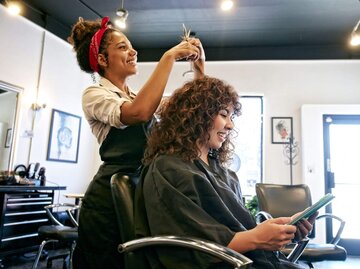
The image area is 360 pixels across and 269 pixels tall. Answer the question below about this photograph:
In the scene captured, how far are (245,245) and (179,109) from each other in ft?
1.91

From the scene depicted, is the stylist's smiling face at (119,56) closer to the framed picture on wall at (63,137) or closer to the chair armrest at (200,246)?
the chair armrest at (200,246)

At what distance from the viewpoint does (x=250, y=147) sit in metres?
5.17

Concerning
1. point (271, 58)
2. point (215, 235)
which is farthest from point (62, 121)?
point (215, 235)

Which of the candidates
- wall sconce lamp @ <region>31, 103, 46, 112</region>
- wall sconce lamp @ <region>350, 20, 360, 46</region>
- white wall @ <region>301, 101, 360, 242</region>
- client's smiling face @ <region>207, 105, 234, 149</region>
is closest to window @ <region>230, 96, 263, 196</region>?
white wall @ <region>301, 101, 360, 242</region>

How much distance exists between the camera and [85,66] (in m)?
1.38

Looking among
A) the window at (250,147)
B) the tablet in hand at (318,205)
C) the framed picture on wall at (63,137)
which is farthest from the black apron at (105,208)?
the window at (250,147)

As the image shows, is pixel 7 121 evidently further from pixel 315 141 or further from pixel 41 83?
pixel 315 141

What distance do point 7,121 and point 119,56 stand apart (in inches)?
125

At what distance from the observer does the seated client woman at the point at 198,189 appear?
1.01 m

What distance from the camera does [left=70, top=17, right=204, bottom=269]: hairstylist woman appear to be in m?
1.13

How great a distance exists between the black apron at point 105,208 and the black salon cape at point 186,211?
0.36 ft

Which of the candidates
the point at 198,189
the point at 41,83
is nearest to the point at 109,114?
the point at 198,189

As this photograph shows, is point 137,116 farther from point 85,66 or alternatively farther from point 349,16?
point 349,16

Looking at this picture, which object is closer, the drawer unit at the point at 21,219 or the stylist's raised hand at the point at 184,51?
the stylist's raised hand at the point at 184,51
